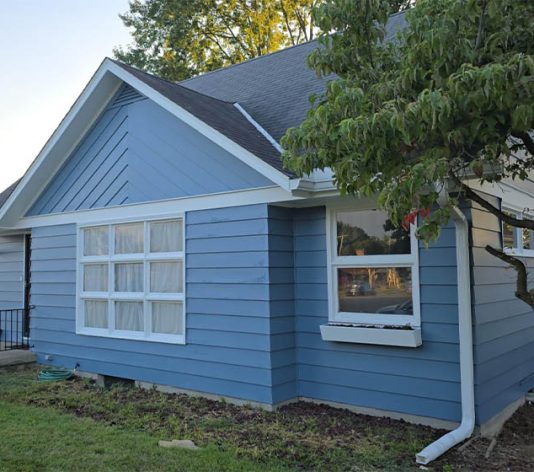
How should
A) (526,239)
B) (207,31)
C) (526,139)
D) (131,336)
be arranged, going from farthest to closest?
(207,31) < (131,336) < (526,239) < (526,139)

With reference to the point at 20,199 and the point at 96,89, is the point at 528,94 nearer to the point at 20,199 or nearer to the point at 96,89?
the point at 96,89

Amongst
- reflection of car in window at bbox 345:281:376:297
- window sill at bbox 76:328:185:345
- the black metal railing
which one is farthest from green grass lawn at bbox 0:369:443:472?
the black metal railing

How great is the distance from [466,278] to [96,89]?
18.7 ft

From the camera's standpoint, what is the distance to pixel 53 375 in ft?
25.6

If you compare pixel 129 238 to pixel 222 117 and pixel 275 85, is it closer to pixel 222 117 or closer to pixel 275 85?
pixel 222 117

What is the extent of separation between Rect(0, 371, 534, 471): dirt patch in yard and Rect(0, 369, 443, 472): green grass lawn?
0.01m

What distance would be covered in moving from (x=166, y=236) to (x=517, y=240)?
15.7 feet

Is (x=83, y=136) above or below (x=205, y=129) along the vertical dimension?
above

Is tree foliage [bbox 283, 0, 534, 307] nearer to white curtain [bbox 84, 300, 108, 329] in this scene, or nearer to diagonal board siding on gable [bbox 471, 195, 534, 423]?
diagonal board siding on gable [bbox 471, 195, 534, 423]

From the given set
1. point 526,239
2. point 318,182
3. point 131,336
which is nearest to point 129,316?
point 131,336

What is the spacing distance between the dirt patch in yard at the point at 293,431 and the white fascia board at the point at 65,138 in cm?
343

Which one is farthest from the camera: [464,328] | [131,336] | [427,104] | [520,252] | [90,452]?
[131,336]

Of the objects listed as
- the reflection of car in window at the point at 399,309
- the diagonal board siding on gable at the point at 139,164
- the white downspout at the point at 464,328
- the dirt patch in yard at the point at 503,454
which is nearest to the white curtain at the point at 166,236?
the diagonal board siding on gable at the point at 139,164

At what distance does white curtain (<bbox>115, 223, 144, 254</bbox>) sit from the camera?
7.46 metres
